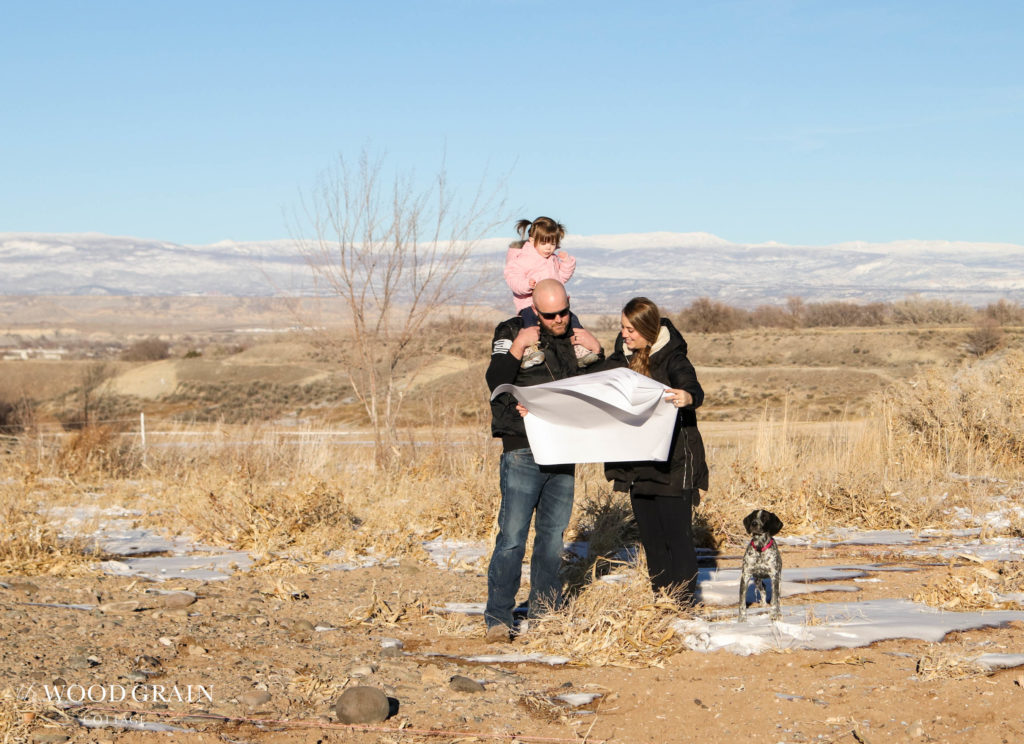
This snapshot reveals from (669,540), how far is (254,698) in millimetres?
2344

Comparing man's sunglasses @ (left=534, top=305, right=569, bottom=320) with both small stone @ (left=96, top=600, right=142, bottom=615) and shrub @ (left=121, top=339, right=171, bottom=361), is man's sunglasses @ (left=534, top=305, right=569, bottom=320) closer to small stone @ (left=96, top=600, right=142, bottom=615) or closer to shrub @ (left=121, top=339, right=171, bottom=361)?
small stone @ (left=96, top=600, right=142, bottom=615)

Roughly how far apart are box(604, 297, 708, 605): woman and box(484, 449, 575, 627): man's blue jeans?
1.01ft

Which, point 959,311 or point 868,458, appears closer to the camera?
point 868,458

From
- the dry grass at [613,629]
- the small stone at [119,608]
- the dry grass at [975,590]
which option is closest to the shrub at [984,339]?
the dry grass at [975,590]

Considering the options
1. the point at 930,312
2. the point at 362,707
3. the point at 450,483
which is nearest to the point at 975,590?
the point at 362,707

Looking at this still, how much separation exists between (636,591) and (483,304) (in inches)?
298

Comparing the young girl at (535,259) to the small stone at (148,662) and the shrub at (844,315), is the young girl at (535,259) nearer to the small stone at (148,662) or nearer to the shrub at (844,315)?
the small stone at (148,662)

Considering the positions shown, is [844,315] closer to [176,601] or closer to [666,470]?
[666,470]

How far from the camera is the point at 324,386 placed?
40.9 metres

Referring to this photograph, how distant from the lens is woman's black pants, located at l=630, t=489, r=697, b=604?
5.68m

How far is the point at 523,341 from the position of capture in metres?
5.43

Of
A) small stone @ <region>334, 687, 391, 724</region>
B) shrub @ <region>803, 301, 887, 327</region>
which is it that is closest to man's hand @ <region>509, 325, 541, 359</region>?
small stone @ <region>334, 687, 391, 724</region>

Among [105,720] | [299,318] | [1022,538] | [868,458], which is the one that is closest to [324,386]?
[299,318]

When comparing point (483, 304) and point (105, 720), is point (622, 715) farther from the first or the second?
point (483, 304)
